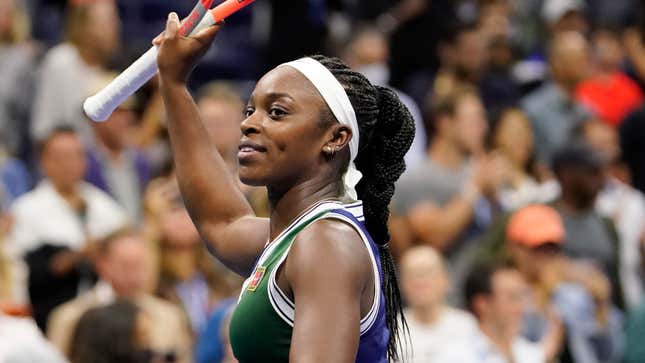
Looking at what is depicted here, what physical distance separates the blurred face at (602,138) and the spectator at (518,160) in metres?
0.62

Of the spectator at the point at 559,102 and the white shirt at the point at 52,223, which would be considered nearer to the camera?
the white shirt at the point at 52,223

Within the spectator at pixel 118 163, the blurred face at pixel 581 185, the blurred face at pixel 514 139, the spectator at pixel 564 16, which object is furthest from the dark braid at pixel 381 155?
the spectator at pixel 564 16

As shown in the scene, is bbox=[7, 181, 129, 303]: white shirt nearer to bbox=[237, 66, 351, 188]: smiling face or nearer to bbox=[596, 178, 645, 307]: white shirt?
bbox=[596, 178, 645, 307]: white shirt

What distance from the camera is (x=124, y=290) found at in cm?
679

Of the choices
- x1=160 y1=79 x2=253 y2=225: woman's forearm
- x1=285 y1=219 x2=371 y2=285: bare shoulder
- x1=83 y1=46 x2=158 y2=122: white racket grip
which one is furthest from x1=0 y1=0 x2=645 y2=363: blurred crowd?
x1=285 y1=219 x2=371 y2=285: bare shoulder

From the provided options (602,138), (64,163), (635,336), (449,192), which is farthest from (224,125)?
(602,138)

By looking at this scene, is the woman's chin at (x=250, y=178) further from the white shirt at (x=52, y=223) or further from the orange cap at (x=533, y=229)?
the orange cap at (x=533, y=229)

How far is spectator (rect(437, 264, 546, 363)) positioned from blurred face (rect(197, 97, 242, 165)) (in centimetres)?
173

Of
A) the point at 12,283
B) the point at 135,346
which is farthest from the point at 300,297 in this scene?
the point at 12,283

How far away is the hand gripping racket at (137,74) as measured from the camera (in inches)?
142

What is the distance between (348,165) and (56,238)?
158 inches

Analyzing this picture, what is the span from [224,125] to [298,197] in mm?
4620

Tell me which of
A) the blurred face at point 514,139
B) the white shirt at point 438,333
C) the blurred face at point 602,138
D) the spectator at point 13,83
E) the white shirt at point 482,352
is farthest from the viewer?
the blurred face at point 602,138

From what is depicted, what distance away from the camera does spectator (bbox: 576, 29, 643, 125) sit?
1105cm
